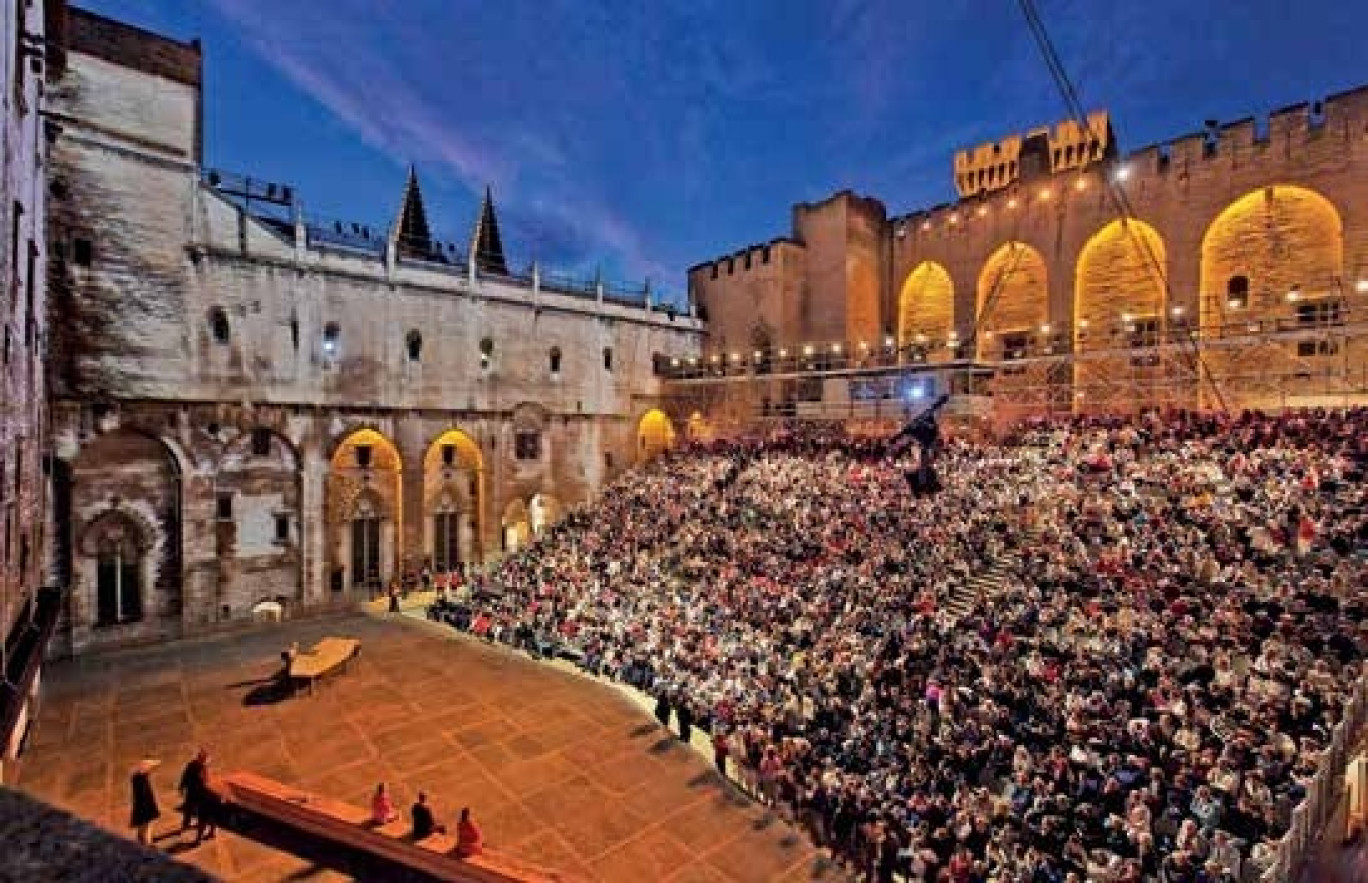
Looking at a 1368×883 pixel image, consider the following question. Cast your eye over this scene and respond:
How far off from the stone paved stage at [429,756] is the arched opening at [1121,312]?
18440 millimetres

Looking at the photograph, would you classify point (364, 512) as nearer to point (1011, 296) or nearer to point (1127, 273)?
point (1011, 296)

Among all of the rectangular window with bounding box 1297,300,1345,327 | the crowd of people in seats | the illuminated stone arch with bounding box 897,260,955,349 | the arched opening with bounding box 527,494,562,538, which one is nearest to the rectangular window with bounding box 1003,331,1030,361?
the illuminated stone arch with bounding box 897,260,955,349

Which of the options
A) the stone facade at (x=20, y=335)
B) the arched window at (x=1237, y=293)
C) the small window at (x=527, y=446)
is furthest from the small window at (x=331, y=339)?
the arched window at (x=1237, y=293)

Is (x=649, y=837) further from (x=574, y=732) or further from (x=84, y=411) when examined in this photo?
(x=84, y=411)

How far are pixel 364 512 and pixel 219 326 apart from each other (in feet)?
25.5

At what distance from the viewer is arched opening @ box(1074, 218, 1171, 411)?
22234mm

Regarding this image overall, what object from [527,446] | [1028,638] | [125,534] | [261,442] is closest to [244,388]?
[261,442]

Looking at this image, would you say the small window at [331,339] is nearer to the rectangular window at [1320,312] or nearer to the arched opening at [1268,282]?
the arched opening at [1268,282]

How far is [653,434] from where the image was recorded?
34125 mm

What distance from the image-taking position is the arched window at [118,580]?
19.0 meters

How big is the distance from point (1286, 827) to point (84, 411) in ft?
88.6

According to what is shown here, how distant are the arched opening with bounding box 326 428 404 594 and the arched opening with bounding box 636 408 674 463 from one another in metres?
11.9

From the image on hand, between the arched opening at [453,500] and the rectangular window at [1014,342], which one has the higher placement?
the rectangular window at [1014,342]

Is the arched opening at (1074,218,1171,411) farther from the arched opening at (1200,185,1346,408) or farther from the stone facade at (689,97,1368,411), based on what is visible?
the arched opening at (1200,185,1346,408)
